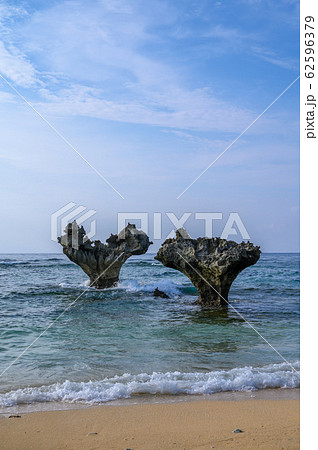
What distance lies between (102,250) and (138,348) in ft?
38.2

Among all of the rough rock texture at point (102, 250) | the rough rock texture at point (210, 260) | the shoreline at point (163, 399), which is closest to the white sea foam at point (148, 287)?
the rough rock texture at point (102, 250)

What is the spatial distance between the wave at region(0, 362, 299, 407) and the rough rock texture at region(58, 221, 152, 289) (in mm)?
13188

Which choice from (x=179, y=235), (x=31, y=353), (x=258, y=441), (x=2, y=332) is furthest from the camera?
(x=179, y=235)

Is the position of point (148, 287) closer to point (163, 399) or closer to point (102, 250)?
point (102, 250)

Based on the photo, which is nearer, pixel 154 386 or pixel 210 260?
pixel 154 386

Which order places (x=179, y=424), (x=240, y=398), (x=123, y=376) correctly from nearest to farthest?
(x=179, y=424) → (x=240, y=398) → (x=123, y=376)

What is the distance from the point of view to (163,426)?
16.3 ft

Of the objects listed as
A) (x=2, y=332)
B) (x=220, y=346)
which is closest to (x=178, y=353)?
(x=220, y=346)

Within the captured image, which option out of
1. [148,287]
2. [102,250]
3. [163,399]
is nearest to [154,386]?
[163,399]

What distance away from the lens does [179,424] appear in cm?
503

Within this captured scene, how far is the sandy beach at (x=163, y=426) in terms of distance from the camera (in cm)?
445

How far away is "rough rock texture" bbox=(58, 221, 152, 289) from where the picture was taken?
19766 millimetres
